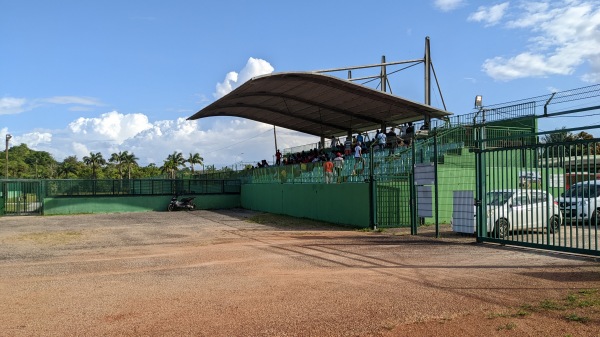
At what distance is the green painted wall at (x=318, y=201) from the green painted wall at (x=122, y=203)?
4562 mm

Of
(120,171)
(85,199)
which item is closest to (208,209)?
(85,199)

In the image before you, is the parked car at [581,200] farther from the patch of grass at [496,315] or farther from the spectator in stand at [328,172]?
the spectator in stand at [328,172]

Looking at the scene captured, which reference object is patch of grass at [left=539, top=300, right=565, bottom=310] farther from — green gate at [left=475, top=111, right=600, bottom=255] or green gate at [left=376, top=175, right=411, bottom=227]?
green gate at [left=376, top=175, right=411, bottom=227]

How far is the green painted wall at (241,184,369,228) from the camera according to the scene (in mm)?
20062

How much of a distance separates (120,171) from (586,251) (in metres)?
86.6

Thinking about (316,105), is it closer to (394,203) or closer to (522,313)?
(394,203)

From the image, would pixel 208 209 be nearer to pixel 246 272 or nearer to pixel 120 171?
pixel 246 272

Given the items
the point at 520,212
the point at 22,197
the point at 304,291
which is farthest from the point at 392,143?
the point at 22,197

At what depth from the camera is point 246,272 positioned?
10.0 metres

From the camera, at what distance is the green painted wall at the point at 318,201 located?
20.1 meters

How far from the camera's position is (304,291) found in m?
8.05

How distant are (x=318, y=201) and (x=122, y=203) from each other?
17.9 metres

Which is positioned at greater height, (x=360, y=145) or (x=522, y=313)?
(x=360, y=145)

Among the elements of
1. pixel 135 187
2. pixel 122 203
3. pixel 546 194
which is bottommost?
pixel 122 203
